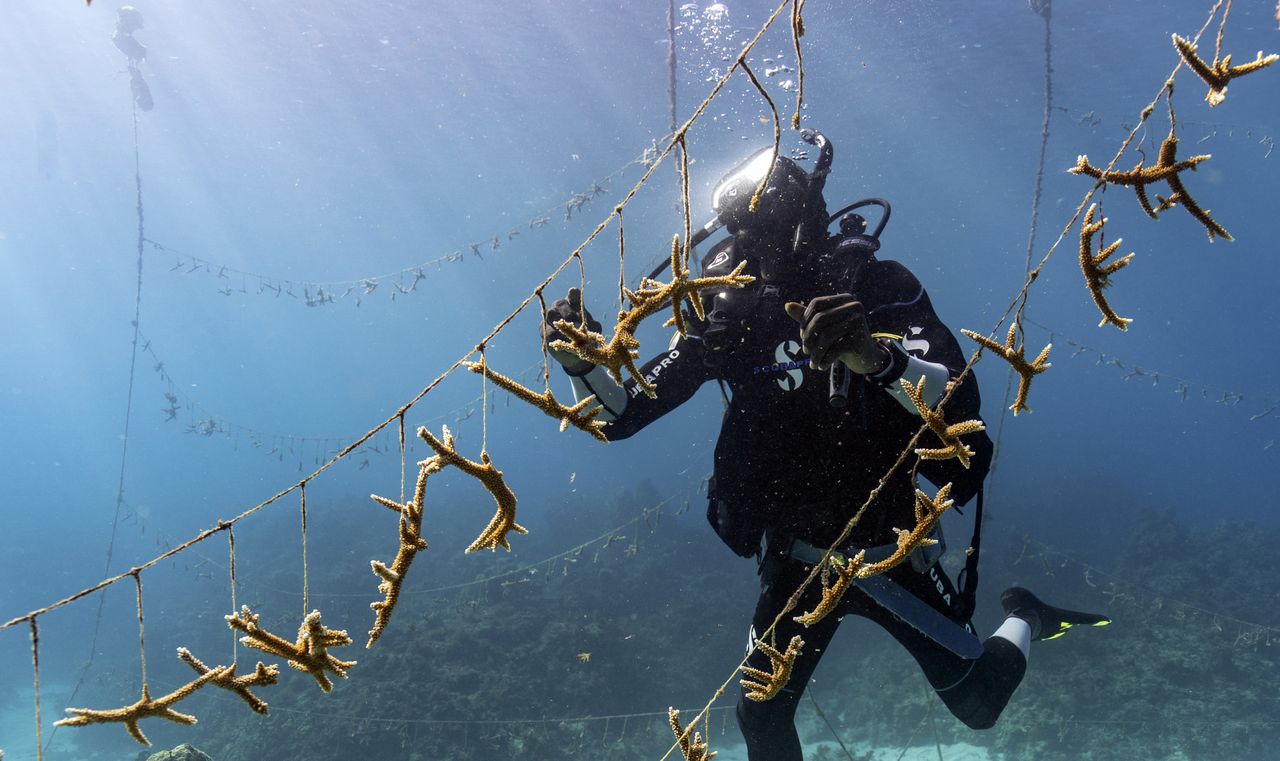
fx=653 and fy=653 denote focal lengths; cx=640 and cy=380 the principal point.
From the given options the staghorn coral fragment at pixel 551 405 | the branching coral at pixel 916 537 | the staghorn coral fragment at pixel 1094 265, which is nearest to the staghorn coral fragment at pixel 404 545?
the staghorn coral fragment at pixel 551 405

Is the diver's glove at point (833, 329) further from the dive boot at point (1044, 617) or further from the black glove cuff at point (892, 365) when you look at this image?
the dive boot at point (1044, 617)

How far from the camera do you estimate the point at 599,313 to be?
15789mm

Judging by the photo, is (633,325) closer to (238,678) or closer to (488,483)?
(488,483)

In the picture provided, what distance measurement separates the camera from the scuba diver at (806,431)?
12.0 feet

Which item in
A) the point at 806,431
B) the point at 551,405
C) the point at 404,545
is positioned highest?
the point at 551,405

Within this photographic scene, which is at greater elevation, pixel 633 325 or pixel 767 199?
pixel 767 199

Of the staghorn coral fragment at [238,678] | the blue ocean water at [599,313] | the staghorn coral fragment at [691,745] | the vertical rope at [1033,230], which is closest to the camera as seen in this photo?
the staghorn coral fragment at [238,678]

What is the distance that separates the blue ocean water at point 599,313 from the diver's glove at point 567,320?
2.50 m

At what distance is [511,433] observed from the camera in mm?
93188

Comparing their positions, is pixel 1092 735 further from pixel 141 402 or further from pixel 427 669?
pixel 141 402

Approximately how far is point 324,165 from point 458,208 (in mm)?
12727

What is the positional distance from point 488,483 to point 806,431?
2710mm

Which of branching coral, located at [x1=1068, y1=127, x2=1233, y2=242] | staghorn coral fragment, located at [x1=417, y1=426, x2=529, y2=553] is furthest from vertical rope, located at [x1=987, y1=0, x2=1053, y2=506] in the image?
staghorn coral fragment, located at [x1=417, y1=426, x2=529, y2=553]

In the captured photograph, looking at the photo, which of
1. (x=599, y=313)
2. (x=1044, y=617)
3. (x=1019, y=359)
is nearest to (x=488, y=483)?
(x=1019, y=359)
